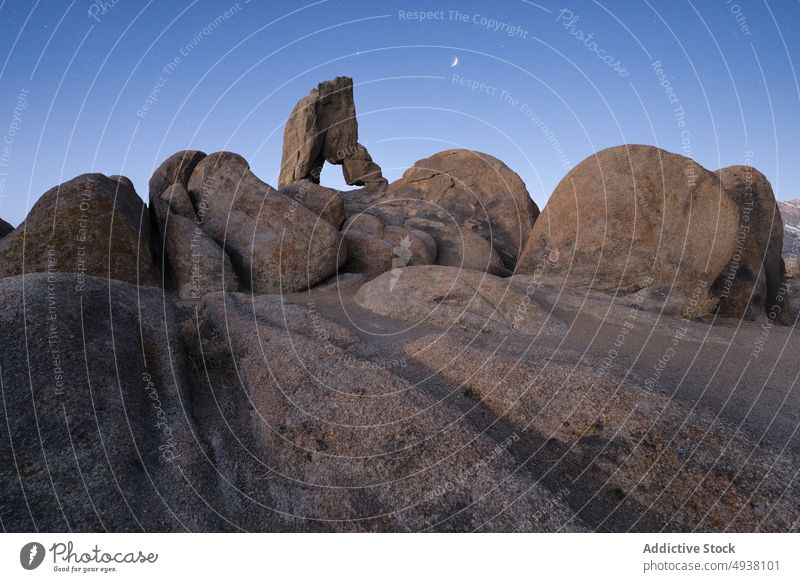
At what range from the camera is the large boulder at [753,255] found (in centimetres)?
1228

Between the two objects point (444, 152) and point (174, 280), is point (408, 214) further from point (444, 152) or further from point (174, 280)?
point (174, 280)

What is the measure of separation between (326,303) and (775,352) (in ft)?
30.4

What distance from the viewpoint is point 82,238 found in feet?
32.0

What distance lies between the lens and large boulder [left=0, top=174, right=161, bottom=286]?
9.51 metres

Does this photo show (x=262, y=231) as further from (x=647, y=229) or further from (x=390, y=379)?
(x=647, y=229)

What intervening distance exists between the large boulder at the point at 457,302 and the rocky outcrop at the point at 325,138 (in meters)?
16.6

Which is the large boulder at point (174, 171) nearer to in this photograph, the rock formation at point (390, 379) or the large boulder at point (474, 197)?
the rock formation at point (390, 379)

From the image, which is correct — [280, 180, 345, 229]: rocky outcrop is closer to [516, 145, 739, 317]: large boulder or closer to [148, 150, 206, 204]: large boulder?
[148, 150, 206, 204]: large boulder

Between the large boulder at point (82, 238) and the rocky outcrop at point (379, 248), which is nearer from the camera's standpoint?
the large boulder at point (82, 238)

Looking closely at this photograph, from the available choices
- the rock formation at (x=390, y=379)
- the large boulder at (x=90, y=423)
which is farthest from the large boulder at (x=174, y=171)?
the large boulder at (x=90, y=423)
